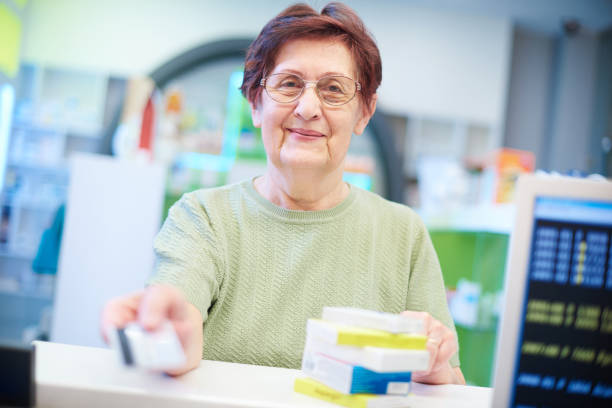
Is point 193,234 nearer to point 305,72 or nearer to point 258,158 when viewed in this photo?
point 305,72

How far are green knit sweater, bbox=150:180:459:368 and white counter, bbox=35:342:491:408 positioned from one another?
0.19 metres

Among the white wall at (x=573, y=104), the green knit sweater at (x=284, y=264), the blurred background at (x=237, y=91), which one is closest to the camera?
the green knit sweater at (x=284, y=264)

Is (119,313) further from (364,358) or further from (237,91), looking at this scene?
(237,91)

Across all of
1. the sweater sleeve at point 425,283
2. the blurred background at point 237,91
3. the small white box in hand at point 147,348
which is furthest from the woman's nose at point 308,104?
Answer: the blurred background at point 237,91

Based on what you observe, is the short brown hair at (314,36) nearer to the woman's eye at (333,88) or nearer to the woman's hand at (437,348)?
the woman's eye at (333,88)

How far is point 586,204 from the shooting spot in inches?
27.2

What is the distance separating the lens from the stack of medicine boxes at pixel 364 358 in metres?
0.75

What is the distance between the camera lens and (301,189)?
1.23m

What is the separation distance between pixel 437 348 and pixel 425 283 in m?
0.30

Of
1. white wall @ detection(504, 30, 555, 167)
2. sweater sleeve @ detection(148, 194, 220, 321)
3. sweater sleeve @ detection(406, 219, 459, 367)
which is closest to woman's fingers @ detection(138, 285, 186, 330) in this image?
sweater sleeve @ detection(148, 194, 220, 321)

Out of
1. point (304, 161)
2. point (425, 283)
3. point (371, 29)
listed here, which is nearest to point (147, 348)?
point (304, 161)

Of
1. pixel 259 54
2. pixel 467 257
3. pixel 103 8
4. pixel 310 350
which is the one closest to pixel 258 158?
pixel 103 8

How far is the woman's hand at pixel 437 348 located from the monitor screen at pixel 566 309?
254 millimetres

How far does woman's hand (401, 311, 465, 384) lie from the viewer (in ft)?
3.09
